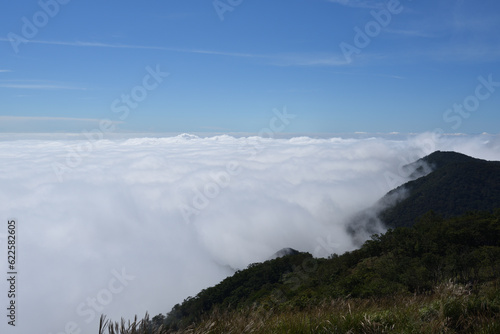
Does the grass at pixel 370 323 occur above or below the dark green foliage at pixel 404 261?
above

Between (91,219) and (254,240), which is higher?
(91,219)

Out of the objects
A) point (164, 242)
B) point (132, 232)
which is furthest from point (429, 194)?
point (132, 232)

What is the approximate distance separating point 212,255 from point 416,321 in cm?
19056

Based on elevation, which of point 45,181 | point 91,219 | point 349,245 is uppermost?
point 45,181

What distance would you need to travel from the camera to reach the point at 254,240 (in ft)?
636

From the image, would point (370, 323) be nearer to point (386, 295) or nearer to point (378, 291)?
point (386, 295)

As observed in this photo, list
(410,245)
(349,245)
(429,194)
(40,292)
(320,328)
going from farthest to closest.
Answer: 1. (349,245)
2. (429,194)
3. (40,292)
4. (410,245)
5. (320,328)

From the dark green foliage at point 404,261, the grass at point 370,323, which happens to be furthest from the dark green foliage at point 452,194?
the grass at point 370,323

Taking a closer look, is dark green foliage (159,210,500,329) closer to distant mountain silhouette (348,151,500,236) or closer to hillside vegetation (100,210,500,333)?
hillside vegetation (100,210,500,333)

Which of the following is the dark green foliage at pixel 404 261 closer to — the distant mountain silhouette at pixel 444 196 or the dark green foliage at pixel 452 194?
the dark green foliage at pixel 452 194

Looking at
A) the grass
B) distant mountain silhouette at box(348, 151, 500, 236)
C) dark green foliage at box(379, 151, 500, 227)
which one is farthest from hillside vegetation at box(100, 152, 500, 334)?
distant mountain silhouette at box(348, 151, 500, 236)

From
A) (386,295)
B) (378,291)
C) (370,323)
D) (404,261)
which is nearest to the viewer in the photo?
(370,323)

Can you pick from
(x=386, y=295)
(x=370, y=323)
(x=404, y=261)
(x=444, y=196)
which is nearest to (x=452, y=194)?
(x=444, y=196)

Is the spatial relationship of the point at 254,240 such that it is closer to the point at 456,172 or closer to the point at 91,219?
the point at 91,219
